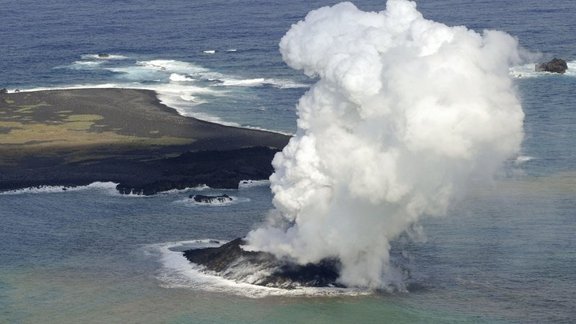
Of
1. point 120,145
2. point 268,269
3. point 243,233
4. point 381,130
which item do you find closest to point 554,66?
point 120,145

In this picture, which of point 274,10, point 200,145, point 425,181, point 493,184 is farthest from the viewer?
point 274,10

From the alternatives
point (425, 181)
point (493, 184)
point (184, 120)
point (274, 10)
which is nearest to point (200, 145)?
point (184, 120)

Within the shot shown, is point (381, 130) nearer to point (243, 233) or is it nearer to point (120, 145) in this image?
point (243, 233)

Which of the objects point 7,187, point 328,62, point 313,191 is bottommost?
point 7,187

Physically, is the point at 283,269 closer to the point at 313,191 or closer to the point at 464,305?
the point at 313,191

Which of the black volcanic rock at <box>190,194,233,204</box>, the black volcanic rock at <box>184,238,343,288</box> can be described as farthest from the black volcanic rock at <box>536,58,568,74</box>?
the black volcanic rock at <box>184,238,343,288</box>

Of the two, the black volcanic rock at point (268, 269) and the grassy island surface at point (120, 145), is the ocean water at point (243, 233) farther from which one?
the grassy island surface at point (120, 145)

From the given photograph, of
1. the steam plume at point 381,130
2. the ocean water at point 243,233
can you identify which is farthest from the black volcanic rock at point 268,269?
the ocean water at point 243,233

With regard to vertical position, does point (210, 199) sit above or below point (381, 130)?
below
